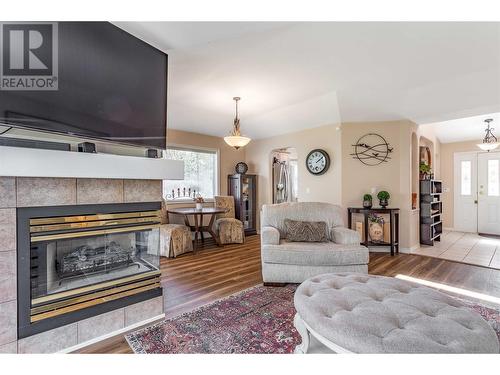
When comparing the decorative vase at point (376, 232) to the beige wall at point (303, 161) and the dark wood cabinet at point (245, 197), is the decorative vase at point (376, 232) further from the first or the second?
the dark wood cabinet at point (245, 197)

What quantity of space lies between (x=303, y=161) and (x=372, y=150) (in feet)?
4.31

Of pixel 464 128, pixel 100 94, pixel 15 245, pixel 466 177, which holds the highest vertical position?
pixel 464 128

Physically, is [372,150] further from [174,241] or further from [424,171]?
[174,241]

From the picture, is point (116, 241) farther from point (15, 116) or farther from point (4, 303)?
point (15, 116)

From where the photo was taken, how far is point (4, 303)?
1477 mm

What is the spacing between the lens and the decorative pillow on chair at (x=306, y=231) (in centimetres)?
309

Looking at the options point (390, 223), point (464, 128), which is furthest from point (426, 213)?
point (464, 128)

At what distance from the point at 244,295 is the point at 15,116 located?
7.32 feet

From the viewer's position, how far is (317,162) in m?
4.97

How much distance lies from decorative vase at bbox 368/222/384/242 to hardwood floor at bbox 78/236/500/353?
10.5 inches

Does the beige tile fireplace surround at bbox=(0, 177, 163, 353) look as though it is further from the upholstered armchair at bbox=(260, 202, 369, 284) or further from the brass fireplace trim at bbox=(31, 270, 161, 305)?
the upholstered armchair at bbox=(260, 202, 369, 284)

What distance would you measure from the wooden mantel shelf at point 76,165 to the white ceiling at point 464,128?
5645 millimetres

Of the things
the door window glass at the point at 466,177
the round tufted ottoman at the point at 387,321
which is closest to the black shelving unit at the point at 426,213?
the door window glass at the point at 466,177

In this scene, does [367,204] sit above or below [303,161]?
below
